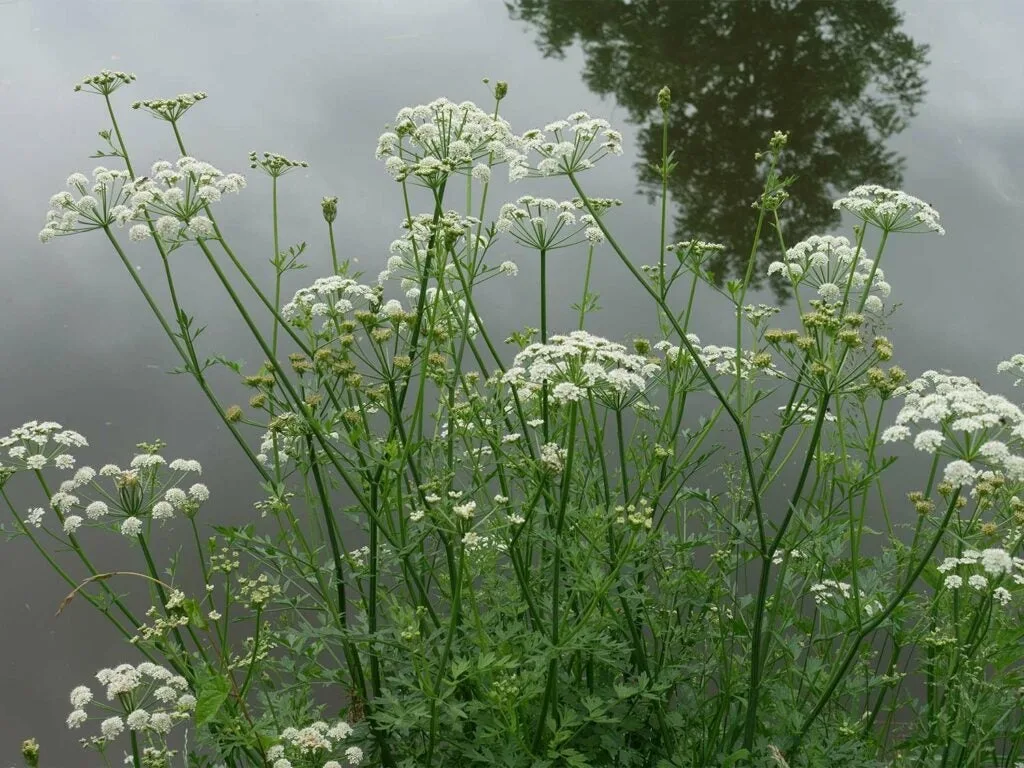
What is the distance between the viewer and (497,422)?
349cm

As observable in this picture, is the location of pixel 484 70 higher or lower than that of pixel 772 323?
higher

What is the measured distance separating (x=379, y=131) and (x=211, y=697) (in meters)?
8.63

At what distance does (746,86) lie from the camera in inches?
455

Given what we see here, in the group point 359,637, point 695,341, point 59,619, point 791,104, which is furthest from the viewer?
point 791,104

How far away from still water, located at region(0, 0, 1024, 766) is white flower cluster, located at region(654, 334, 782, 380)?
10.5 feet

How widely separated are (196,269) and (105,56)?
5586 mm

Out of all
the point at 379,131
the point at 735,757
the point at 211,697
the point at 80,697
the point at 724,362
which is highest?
the point at 379,131

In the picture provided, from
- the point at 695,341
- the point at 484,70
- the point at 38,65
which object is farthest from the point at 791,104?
the point at 38,65

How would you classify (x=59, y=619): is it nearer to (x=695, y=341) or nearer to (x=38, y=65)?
(x=695, y=341)

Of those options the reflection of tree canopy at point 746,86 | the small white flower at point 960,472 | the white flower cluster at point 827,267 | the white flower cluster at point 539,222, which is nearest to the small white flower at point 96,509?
the white flower cluster at point 539,222

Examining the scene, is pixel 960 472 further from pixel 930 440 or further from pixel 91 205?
pixel 91 205

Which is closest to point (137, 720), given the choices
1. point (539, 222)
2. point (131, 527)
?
point (131, 527)

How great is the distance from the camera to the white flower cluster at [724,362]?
12.6ft

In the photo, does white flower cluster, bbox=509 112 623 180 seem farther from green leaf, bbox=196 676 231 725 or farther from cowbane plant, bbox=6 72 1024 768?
green leaf, bbox=196 676 231 725
